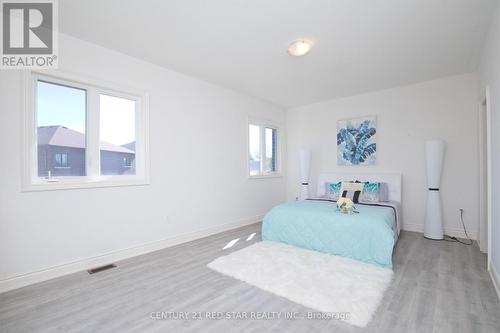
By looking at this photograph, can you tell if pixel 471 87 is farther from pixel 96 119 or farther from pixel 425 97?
pixel 96 119

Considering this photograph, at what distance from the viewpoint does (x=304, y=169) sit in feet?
17.5

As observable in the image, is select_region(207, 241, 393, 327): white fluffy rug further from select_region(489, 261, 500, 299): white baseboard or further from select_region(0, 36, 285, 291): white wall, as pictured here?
select_region(0, 36, 285, 291): white wall

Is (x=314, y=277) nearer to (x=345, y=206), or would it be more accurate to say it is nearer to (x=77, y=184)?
(x=345, y=206)

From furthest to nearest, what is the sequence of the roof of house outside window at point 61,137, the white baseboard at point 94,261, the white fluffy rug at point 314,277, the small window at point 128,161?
the small window at point 128,161 < the roof of house outside window at point 61,137 < the white baseboard at point 94,261 < the white fluffy rug at point 314,277

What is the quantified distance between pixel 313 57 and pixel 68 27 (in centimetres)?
281

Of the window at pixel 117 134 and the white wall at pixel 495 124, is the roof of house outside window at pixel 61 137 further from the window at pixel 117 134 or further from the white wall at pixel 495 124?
the white wall at pixel 495 124

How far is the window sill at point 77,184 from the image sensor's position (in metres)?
2.45

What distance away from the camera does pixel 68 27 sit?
2.53 metres

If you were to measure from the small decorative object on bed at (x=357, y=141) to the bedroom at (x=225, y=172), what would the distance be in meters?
0.09

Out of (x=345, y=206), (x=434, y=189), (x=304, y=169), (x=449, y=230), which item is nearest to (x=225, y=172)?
(x=304, y=169)

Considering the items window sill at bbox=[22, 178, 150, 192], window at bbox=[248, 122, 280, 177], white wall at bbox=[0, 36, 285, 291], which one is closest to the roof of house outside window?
white wall at bbox=[0, 36, 285, 291]

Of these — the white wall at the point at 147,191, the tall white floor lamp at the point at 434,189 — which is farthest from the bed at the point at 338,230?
the white wall at the point at 147,191

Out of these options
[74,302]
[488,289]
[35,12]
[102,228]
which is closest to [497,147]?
[488,289]

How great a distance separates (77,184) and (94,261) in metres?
0.91
